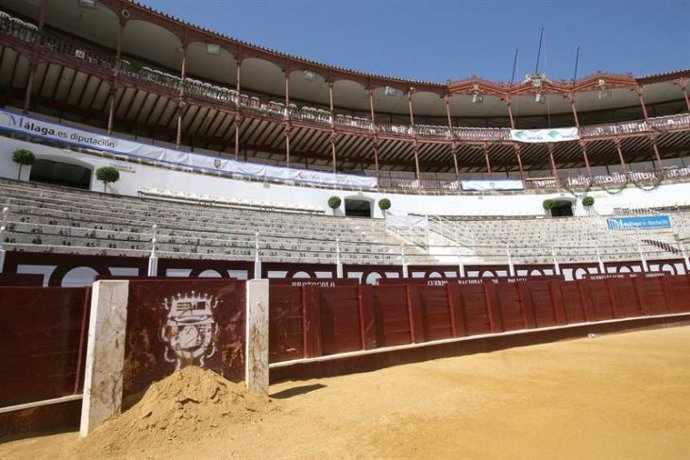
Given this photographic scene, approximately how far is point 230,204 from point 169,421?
17495mm

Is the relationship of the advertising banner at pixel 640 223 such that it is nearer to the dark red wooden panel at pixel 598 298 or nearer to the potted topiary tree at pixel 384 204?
the dark red wooden panel at pixel 598 298

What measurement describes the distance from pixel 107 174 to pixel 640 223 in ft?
96.3

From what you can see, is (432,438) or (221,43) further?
(221,43)

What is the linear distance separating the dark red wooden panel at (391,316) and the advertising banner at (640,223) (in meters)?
21.0

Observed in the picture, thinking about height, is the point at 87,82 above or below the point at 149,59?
below

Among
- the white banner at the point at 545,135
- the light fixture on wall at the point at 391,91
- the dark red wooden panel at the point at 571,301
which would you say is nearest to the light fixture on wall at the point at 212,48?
the light fixture on wall at the point at 391,91

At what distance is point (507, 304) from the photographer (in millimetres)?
10430

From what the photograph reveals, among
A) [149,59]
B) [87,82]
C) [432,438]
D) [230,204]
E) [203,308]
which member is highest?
[149,59]

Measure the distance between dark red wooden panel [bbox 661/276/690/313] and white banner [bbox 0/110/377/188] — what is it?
16.6m

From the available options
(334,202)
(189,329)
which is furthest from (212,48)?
(189,329)

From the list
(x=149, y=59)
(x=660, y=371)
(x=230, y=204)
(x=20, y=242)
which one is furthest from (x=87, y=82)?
(x=660, y=371)

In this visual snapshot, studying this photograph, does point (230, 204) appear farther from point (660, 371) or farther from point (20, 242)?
point (660, 371)

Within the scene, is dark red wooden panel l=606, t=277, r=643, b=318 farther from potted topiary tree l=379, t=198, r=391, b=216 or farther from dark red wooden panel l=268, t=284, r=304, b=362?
potted topiary tree l=379, t=198, r=391, b=216

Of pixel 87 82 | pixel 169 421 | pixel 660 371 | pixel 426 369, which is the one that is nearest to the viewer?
pixel 169 421
